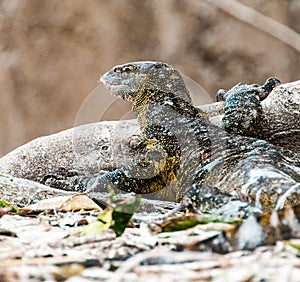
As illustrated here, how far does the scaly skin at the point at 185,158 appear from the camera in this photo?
6.04 ft

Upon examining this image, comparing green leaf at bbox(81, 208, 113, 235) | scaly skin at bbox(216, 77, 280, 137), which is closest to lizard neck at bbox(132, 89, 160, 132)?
scaly skin at bbox(216, 77, 280, 137)

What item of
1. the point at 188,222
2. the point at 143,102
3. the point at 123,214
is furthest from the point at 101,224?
the point at 143,102

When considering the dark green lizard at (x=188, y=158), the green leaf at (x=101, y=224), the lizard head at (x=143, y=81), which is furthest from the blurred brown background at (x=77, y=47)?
the green leaf at (x=101, y=224)

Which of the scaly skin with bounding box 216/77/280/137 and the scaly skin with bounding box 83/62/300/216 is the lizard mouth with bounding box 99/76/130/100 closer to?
the scaly skin with bounding box 83/62/300/216

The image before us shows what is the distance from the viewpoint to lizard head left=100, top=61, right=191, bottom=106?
287 cm

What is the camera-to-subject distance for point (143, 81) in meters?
2.87

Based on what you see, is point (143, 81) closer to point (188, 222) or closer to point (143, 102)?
point (143, 102)

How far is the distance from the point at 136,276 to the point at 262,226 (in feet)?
0.93

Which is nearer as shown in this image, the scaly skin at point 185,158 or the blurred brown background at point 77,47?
the scaly skin at point 185,158

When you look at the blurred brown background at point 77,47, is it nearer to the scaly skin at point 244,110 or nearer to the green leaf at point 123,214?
the scaly skin at point 244,110

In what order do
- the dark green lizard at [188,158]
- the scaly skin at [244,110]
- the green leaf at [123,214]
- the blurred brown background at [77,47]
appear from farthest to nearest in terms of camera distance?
the blurred brown background at [77,47] < the scaly skin at [244,110] < the dark green lizard at [188,158] < the green leaf at [123,214]

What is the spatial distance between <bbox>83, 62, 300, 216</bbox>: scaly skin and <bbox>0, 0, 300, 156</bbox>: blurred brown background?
3.10m

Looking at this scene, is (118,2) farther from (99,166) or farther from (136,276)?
(136,276)

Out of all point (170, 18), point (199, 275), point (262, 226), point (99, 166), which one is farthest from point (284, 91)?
point (170, 18)
